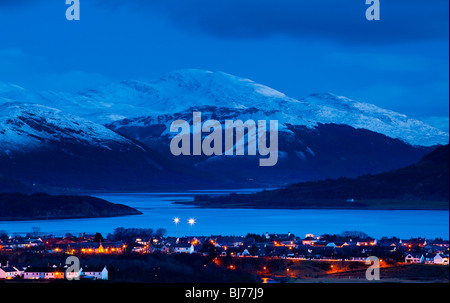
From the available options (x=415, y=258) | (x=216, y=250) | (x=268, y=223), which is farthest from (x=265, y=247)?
(x=268, y=223)

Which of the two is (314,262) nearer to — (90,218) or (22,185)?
(90,218)

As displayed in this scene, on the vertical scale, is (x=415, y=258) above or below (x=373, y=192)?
below

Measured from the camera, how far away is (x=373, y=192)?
383 ft

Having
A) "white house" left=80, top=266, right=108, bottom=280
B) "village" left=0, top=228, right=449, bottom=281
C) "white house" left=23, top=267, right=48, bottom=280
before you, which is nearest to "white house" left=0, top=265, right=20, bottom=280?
"village" left=0, top=228, right=449, bottom=281

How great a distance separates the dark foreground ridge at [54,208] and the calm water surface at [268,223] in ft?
11.0

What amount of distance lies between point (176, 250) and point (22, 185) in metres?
99.3

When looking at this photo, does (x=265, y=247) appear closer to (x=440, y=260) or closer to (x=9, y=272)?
(x=440, y=260)

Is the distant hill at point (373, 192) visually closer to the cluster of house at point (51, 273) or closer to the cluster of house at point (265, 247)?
the cluster of house at point (265, 247)

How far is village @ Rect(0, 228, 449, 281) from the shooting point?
117 ft

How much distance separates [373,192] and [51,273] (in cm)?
8526

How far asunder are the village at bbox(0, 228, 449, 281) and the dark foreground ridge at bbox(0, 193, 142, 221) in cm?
3816

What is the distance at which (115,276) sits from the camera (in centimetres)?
3550
